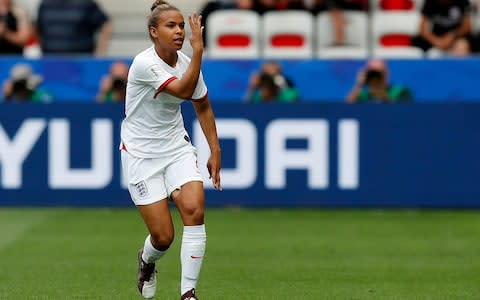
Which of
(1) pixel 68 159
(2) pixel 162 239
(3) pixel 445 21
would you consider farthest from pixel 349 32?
(2) pixel 162 239

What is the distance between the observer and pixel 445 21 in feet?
59.7

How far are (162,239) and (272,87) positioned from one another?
7.78 m

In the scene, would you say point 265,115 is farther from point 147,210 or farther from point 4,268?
point 147,210

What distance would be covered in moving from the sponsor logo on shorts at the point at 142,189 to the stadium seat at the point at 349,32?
9.78 metres

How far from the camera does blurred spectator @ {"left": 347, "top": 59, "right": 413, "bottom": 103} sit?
16.2 meters

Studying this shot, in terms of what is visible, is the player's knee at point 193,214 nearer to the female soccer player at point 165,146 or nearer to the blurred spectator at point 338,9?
the female soccer player at point 165,146

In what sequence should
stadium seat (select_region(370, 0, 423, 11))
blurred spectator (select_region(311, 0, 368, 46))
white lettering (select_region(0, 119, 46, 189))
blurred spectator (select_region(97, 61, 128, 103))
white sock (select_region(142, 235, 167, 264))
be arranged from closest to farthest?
white sock (select_region(142, 235, 167, 264)) < white lettering (select_region(0, 119, 46, 189)) < blurred spectator (select_region(97, 61, 128, 103)) < blurred spectator (select_region(311, 0, 368, 46)) < stadium seat (select_region(370, 0, 423, 11))

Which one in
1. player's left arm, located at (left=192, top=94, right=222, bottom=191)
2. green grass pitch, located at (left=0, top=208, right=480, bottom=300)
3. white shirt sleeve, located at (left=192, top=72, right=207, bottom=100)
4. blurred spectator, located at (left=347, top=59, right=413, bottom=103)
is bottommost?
green grass pitch, located at (left=0, top=208, right=480, bottom=300)

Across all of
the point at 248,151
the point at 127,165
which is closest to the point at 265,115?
the point at 248,151

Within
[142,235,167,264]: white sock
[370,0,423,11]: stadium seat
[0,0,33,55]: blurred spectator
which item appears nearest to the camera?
[142,235,167,264]: white sock

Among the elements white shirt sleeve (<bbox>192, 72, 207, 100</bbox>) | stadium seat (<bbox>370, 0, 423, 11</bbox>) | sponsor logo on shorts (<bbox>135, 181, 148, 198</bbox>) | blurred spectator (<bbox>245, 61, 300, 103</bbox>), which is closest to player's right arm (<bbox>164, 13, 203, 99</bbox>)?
white shirt sleeve (<bbox>192, 72, 207, 100</bbox>)

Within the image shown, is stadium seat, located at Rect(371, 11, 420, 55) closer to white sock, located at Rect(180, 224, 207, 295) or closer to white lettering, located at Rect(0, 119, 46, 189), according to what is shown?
white lettering, located at Rect(0, 119, 46, 189)

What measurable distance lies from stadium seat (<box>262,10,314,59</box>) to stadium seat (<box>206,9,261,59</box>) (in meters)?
0.15

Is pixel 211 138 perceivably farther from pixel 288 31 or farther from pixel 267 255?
pixel 288 31
